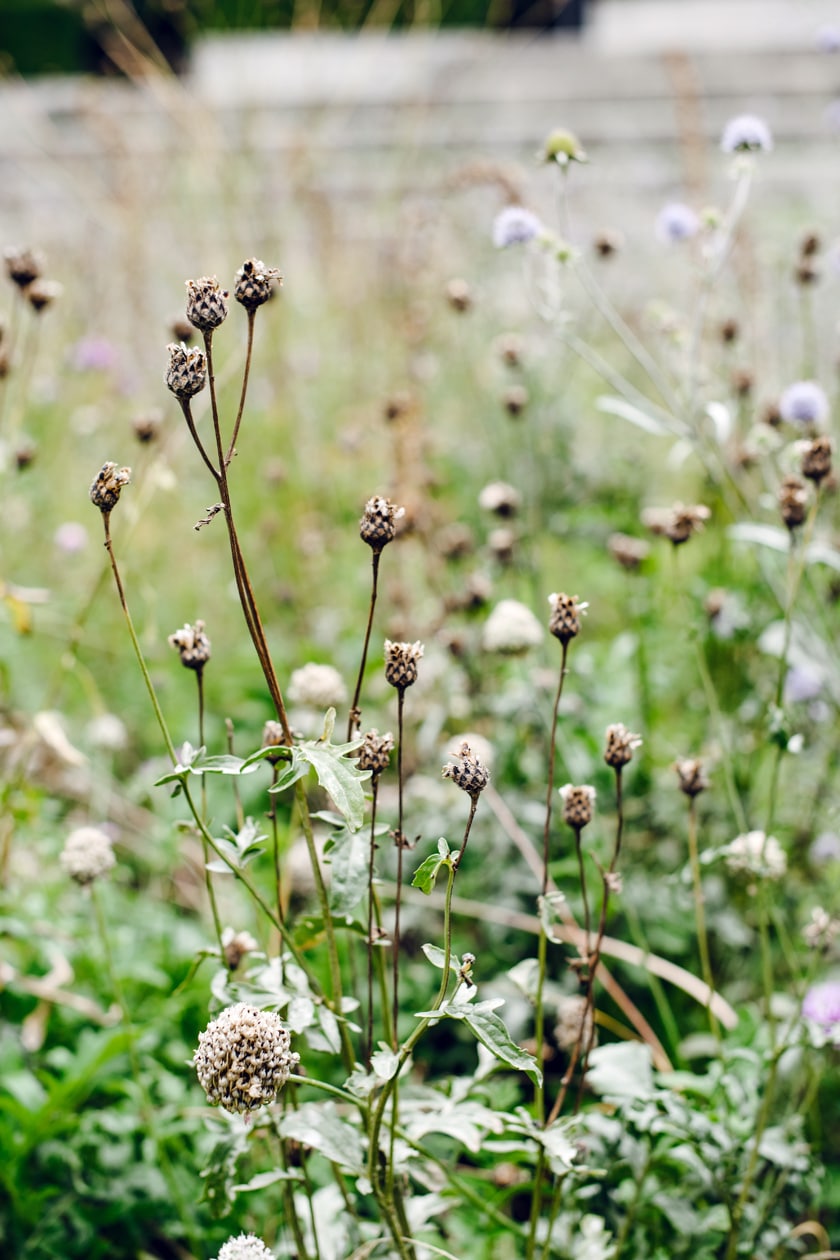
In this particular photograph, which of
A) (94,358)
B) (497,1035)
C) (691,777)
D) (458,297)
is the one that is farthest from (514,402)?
(94,358)

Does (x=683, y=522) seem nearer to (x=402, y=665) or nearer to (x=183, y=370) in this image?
(x=402, y=665)

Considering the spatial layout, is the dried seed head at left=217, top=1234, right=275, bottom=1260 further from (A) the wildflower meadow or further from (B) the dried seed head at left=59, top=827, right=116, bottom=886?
(B) the dried seed head at left=59, top=827, right=116, bottom=886

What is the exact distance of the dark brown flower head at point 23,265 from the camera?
1.12m

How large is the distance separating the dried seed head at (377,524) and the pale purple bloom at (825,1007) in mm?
577

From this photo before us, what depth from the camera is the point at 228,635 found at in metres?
2.28

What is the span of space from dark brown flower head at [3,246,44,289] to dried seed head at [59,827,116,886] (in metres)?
0.55

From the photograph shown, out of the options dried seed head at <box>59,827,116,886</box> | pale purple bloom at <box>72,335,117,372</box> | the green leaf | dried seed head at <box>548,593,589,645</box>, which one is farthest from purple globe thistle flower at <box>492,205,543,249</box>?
pale purple bloom at <box>72,335,117,372</box>

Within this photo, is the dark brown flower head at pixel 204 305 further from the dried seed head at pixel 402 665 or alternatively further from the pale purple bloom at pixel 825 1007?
the pale purple bloom at pixel 825 1007

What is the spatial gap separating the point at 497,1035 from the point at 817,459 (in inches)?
20.3

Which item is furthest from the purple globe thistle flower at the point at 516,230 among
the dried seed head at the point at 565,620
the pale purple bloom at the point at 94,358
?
Result: the pale purple bloom at the point at 94,358

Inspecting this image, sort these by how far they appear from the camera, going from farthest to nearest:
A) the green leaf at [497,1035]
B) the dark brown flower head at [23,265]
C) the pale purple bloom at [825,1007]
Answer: the dark brown flower head at [23,265], the pale purple bloom at [825,1007], the green leaf at [497,1035]

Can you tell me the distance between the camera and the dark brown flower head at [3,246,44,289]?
112 centimetres

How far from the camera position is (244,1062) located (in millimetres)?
603

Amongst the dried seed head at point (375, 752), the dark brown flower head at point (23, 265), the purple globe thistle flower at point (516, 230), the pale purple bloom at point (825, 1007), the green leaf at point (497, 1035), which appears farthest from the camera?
the purple globe thistle flower at point (516, 230)
